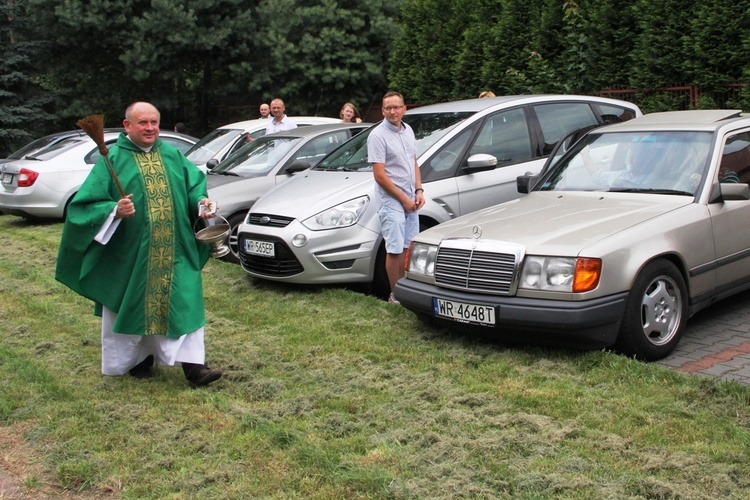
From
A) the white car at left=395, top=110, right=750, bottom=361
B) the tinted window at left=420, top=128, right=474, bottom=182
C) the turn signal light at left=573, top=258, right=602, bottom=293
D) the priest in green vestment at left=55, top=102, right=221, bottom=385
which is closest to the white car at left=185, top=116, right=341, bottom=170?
the tinted window at left=420, top=128, right=474, bottom=182

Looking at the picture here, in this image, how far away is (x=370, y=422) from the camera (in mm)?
4758

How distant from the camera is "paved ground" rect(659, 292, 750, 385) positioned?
18.3ft

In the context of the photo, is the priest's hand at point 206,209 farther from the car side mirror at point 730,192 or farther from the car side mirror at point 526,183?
the car side mirror at point 730,192

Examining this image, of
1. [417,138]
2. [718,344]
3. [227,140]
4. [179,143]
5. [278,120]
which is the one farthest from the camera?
[179,143]

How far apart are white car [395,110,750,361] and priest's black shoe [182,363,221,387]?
1.54 meters

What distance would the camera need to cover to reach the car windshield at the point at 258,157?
10445mm

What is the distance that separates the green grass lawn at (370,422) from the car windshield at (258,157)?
13.0 ft

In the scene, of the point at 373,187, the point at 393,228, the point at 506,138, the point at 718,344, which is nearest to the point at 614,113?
the point at 506,138

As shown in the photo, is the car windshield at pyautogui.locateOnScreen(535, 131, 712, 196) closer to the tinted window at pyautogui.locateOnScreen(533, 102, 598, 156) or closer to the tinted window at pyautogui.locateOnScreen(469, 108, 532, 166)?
the tinted window at pyautogui.locateOnScreen(469, 108, 532, 166)

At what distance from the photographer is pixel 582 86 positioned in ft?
46.0

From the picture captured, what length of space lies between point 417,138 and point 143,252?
12.3ft

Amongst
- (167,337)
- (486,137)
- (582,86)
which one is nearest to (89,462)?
(167,337)

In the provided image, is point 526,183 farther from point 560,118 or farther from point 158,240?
point 158,240

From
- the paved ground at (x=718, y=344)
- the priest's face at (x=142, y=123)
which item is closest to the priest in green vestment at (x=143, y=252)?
the priest's face at (x=142, y=123)
